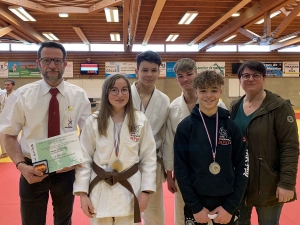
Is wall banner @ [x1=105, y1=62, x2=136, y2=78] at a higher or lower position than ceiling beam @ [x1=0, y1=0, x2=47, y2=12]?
lower

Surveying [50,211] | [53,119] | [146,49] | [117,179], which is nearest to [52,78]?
[53,119]

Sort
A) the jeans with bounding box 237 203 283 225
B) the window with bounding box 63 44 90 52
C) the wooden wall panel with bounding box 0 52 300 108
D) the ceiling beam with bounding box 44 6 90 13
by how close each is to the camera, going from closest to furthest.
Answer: the jeans with bounding box 237 203 283 225, the ceiling beam with bounding box 44 6 90 13, the wooden wall panel with bounding box 0 52 300 108, the window with bounding box 63 44 90 52

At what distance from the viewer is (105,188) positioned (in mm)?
1755

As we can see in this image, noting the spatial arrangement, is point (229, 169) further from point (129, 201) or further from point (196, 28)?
point (196, 28)

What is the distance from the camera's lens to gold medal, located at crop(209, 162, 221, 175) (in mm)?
1733

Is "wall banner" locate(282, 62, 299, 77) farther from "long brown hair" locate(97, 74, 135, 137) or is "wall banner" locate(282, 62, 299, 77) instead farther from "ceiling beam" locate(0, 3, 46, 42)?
"long brown hair" locate(97, 74, 135, 137)

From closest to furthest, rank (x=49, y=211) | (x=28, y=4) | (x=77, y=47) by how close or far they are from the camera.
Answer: (x=49, y=211)
(x=28, y=4)
(x=77, y=47)

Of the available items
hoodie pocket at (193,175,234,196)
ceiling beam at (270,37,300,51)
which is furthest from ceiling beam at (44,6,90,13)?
ceiling beam at (270,37,300,51)

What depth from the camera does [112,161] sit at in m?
1.78

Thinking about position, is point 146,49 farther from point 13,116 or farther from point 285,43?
point 13,116

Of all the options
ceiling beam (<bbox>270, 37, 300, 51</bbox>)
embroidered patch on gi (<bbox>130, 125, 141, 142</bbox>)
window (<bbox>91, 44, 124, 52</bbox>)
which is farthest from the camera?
window (<bbox>91, 44, 124, 52</bbox>)

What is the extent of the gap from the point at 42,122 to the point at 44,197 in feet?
2.14

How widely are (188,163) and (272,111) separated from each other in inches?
31.5

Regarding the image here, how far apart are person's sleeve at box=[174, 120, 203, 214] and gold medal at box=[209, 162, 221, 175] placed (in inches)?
6.7
